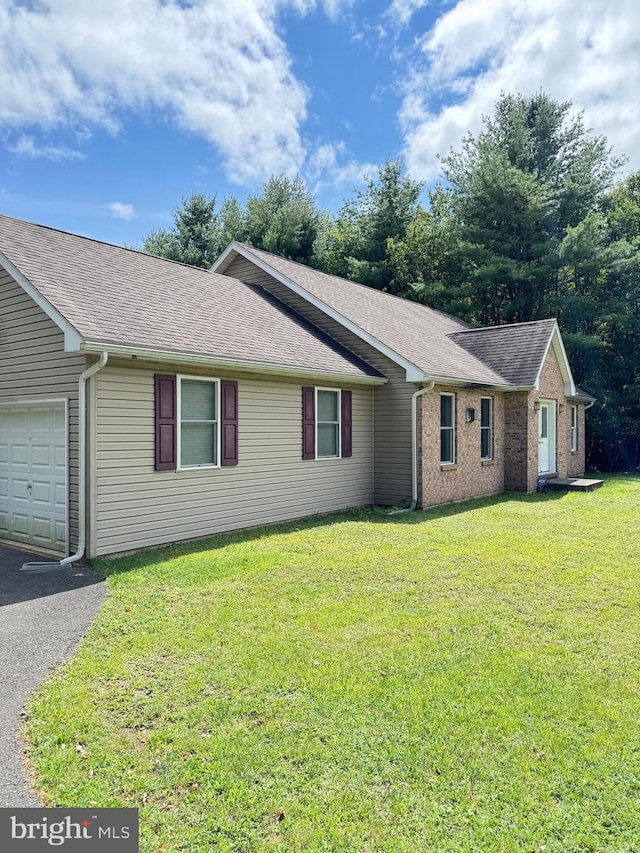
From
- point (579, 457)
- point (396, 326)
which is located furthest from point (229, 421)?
point (579, 457)

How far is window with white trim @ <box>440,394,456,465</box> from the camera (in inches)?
508

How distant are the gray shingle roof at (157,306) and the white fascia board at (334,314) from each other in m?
0.53

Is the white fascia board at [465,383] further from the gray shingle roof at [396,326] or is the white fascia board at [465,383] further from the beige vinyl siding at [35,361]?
the beige vinyl siding at [35,361]

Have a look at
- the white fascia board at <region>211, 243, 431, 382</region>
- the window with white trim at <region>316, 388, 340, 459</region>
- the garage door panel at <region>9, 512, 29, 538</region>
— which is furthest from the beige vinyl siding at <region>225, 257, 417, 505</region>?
the garage door panel at <region>9, 512, 29, 538</region>

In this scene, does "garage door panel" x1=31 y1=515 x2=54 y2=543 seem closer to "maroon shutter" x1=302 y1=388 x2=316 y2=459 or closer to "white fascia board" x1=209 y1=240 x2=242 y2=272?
"maroon shutter" x1=302 y1=388 x2=316 y2=459

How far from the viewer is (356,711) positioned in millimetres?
3549

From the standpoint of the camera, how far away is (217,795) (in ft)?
9.07

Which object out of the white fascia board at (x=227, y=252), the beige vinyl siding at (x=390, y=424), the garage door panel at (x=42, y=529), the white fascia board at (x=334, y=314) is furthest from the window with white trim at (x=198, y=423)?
the white fascia board at (x=227, y=252)

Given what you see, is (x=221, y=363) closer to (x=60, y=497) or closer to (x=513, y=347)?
(x=60, y=497)

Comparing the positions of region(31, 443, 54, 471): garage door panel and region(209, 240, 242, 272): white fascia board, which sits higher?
region(209, 240, 242, 272): white fascia board

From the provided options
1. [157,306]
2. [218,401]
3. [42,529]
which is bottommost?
[42,529]

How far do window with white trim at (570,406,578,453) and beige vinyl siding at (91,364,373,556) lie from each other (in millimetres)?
10438

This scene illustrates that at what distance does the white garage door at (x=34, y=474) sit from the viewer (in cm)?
783

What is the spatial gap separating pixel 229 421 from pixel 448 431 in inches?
237
